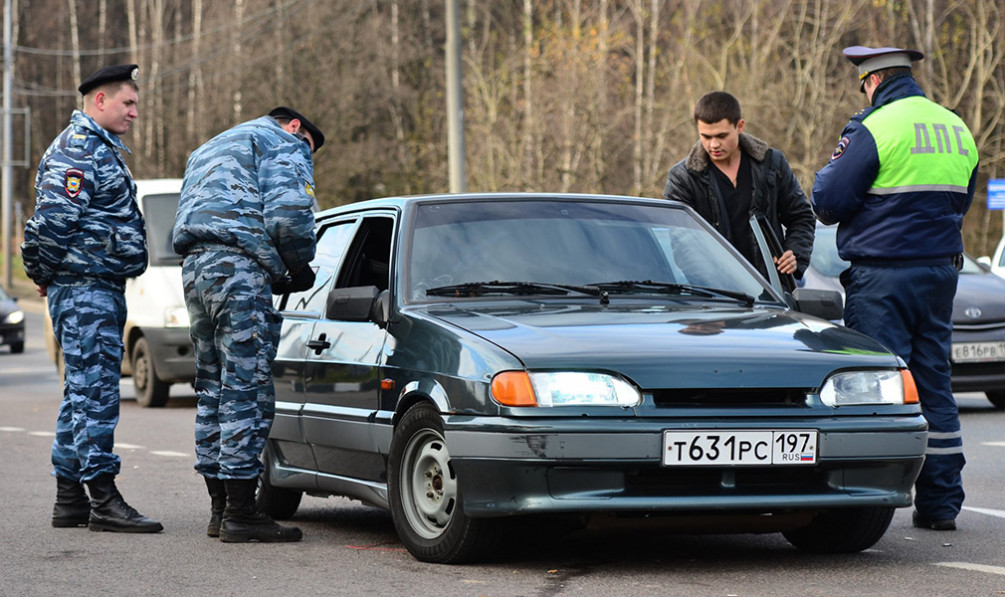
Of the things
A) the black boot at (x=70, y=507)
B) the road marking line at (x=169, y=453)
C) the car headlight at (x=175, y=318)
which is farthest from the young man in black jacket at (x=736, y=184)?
the car headlight at (x=175, y=318)

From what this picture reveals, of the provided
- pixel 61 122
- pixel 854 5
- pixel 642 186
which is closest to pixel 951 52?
pixel 854 5

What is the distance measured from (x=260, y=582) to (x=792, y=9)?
30.5m

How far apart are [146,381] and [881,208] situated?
10.1 m

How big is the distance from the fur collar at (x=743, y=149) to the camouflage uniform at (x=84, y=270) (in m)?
2.66

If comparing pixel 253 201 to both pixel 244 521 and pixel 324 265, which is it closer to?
pixel 324 265

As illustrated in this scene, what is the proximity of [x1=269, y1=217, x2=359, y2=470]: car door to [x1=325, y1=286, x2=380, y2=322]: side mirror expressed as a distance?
2.37 ft

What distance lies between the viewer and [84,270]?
23.8 feet

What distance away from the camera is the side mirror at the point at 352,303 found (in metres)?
6.47

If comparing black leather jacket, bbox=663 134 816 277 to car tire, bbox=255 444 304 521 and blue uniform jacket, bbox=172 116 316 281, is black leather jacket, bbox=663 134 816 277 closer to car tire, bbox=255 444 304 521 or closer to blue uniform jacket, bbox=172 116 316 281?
blue uniform jacket, bbox=172 116 316 281

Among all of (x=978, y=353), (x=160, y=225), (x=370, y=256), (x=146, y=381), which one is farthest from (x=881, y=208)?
(x=160, y=225)

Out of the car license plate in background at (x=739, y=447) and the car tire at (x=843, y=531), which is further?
the car tire at (x=843, y=531)

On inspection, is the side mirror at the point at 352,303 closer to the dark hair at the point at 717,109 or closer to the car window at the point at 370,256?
the car window at the point at 370,256

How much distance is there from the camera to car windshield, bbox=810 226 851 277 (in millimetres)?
13406

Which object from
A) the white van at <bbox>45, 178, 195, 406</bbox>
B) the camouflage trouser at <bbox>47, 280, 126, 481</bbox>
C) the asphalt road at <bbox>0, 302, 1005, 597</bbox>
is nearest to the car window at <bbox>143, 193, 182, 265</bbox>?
the white van at <bbox>45, 178, 195, 406</bbox>
